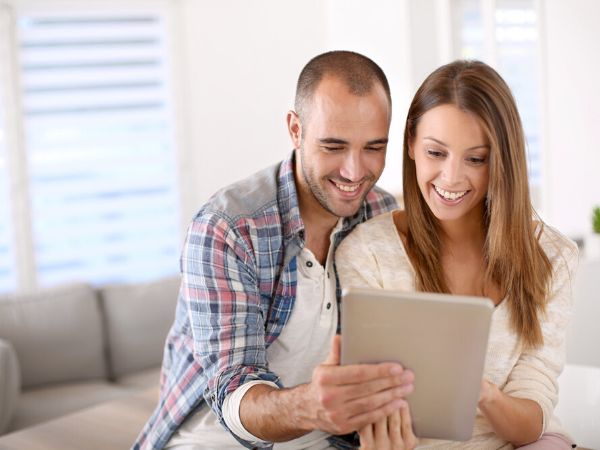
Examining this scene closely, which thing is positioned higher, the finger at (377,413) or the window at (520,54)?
the window at (520,54)

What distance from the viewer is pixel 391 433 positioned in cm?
151

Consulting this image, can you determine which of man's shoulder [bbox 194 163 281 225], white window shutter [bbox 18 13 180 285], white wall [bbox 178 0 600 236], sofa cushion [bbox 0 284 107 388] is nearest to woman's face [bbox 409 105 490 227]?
man's shoulder [bbox 194 163 281 225]

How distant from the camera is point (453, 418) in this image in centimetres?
150

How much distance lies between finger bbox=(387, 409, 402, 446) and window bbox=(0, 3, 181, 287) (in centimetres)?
415

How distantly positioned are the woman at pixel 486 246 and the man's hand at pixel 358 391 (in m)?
0.27

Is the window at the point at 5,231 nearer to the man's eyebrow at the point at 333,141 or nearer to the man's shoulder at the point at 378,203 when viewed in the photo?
the man's shoulder at the point at 378,203

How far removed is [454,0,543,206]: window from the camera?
14.5ft

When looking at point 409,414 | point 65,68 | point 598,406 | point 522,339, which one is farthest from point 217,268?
point 65,68

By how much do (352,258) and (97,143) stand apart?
3.81 metres

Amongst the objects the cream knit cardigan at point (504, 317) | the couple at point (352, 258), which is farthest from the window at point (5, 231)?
the cream knit cardigan at point (504, 317)

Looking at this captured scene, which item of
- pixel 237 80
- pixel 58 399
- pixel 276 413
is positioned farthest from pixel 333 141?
pixel 237 80

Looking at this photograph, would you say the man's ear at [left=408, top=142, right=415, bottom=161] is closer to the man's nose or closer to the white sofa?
the man's nose

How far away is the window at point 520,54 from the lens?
4.43 m

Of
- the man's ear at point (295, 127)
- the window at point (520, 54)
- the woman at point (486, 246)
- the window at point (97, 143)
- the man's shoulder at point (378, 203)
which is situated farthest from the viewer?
the window at point (97, 143)
